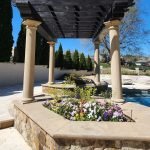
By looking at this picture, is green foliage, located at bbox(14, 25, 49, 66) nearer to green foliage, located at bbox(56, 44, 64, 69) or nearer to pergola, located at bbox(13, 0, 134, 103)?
green foliage, located at bbox(56, 44, 64, 69)

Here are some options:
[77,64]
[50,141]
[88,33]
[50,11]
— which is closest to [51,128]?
[50,141]

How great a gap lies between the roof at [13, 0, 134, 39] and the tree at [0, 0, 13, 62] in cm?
723

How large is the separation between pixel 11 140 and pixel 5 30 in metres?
15.0

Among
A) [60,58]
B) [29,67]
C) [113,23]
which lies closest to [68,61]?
[60,58]

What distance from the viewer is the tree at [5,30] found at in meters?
18.5

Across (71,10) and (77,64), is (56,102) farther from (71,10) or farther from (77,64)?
(77,64)

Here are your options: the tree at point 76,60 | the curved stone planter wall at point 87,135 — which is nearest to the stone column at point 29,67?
the curved stone planter wall at point 87,135

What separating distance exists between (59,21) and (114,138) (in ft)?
24.6

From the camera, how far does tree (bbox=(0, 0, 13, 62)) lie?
18516 mm

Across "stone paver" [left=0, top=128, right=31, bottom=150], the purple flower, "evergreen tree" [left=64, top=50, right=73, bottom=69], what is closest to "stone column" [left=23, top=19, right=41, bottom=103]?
"stone paver" [left=0, top=128, right=31, bottom=150]

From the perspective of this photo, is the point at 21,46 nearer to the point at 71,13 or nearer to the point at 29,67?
the point at 71,13

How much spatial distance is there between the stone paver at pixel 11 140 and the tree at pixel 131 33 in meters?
24.0

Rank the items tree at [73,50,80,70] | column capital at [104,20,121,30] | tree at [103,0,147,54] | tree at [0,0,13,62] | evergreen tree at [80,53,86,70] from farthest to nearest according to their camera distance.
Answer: evergreen tree at [80,53,86,70] < tree at [73,50,80,70] < tree at [103,0,147,54] < tree at [0,0,13,62] < column capital at [104,20,121,30]

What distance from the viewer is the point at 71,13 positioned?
8914mm
